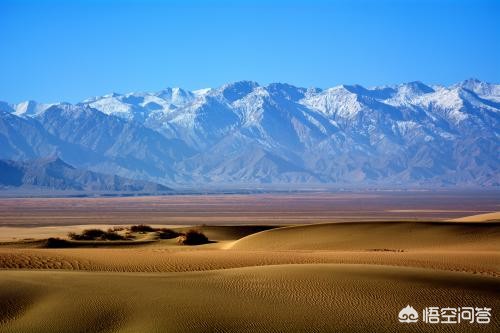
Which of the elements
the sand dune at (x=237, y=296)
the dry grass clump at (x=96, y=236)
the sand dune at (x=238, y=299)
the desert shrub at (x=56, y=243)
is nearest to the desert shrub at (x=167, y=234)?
the dry grass clump at (x=96, y=236)

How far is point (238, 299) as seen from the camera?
14961 mm

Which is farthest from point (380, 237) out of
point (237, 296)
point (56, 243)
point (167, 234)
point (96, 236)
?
point (237, 296)

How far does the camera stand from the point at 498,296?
1550cm

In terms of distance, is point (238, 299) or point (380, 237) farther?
point (380, 237)

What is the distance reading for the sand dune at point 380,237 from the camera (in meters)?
30.5

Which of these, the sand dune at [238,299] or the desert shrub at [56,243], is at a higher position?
the desert shrub at [56,243]

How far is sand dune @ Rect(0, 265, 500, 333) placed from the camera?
13.7 m

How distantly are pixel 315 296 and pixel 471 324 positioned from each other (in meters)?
2.94

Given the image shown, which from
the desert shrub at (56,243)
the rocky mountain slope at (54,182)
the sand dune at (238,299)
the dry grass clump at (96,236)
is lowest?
the sand dune at (238,299)

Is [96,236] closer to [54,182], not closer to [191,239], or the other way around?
[191,239]

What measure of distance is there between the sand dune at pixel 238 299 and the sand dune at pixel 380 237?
43.0 ft

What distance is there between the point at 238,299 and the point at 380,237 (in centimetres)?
1837

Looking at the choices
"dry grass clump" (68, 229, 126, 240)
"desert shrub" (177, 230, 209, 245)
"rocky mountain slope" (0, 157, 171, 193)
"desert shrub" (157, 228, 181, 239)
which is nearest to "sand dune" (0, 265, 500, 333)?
"desert shrub" (177, 230, 209, 245)

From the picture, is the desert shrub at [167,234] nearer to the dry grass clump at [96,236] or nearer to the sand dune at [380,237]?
the dry grass clump at [96,236]
